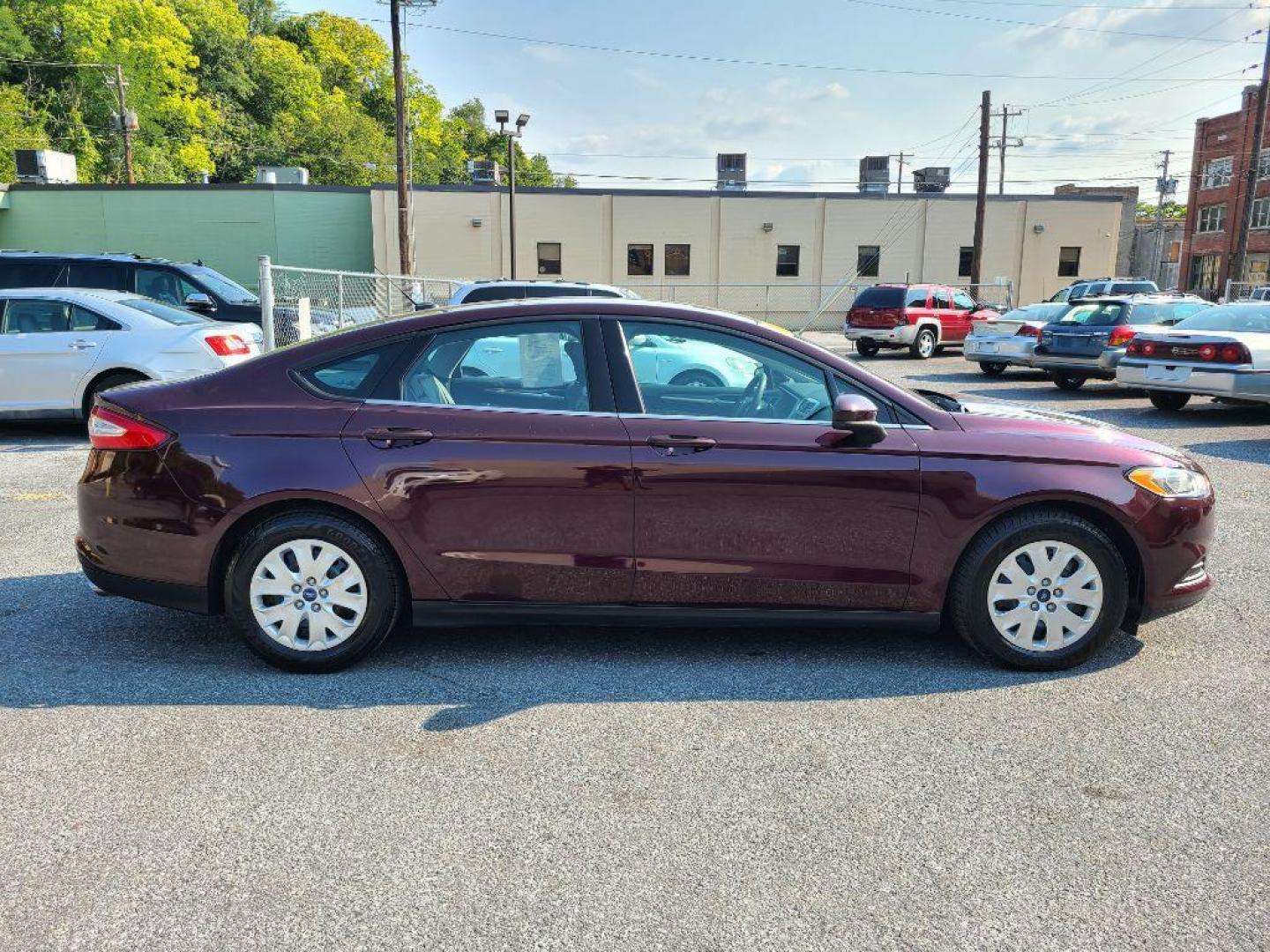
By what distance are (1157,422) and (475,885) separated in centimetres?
1222

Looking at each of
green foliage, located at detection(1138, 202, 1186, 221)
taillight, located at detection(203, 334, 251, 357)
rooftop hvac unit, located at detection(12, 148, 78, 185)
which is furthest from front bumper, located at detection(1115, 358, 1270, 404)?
green foliage, located at detection(1138, 202, 1186, 221)

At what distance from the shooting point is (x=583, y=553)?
4.04 meters

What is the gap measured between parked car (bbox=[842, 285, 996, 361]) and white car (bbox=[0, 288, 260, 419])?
18044 mm

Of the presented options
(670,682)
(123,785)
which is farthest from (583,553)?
(123,785)

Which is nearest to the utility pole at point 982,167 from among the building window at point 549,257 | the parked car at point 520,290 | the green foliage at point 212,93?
the building window at point 549,257

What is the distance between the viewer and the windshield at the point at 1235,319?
40.0 ft

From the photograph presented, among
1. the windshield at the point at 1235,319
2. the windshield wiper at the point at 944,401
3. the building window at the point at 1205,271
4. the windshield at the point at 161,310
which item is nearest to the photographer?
the windshield wiper at the point at 944,401

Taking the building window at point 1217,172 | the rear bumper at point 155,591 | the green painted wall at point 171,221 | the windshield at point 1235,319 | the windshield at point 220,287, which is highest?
the building window at point 1217,172

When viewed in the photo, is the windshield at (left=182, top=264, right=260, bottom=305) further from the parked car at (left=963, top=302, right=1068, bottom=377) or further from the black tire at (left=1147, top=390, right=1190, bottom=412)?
the parked car at (left=963, top=302, right=1068, bottom=377)

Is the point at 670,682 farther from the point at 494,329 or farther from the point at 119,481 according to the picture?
the point at 119,481

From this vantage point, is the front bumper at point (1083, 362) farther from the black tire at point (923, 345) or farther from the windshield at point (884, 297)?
the windshield at point (884, 297)

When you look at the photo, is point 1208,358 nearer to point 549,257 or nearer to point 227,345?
point 227,345

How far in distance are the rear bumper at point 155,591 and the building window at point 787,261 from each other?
39.9 m

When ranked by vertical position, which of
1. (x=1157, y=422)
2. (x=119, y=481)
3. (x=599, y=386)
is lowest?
(x=1157, y=422)
